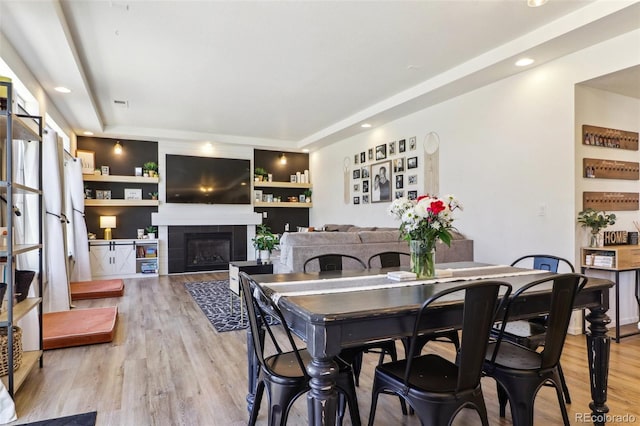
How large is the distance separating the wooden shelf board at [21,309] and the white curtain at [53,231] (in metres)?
1.79

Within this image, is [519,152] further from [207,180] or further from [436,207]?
[207,180]

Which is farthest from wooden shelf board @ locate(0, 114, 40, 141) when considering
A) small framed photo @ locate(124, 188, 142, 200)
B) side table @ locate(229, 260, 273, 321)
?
small framed photo @ locate(124, 188, 142, 200)

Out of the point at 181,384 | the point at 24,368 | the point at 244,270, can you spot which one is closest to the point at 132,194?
the point at 244,270

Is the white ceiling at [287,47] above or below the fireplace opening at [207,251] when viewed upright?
above

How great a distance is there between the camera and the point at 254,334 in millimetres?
1807

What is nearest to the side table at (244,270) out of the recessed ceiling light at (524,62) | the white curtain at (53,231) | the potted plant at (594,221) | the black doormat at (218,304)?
the black doormat at (218,304)

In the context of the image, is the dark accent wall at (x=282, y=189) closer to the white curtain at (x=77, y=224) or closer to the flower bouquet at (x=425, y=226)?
the white curtain at (x=77, y=224)

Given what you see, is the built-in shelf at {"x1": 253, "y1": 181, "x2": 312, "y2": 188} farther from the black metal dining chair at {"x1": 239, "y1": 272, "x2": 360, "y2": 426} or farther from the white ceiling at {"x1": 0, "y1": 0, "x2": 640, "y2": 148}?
the black metal dining chair at {"x1": 239, "y1": 272, "x2": 360, "y2": 426}

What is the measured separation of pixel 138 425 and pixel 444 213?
6.87ft

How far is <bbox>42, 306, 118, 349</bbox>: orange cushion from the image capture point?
3371 millimetres

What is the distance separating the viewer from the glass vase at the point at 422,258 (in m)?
2.19

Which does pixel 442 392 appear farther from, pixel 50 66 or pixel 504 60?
pixel 50 66
